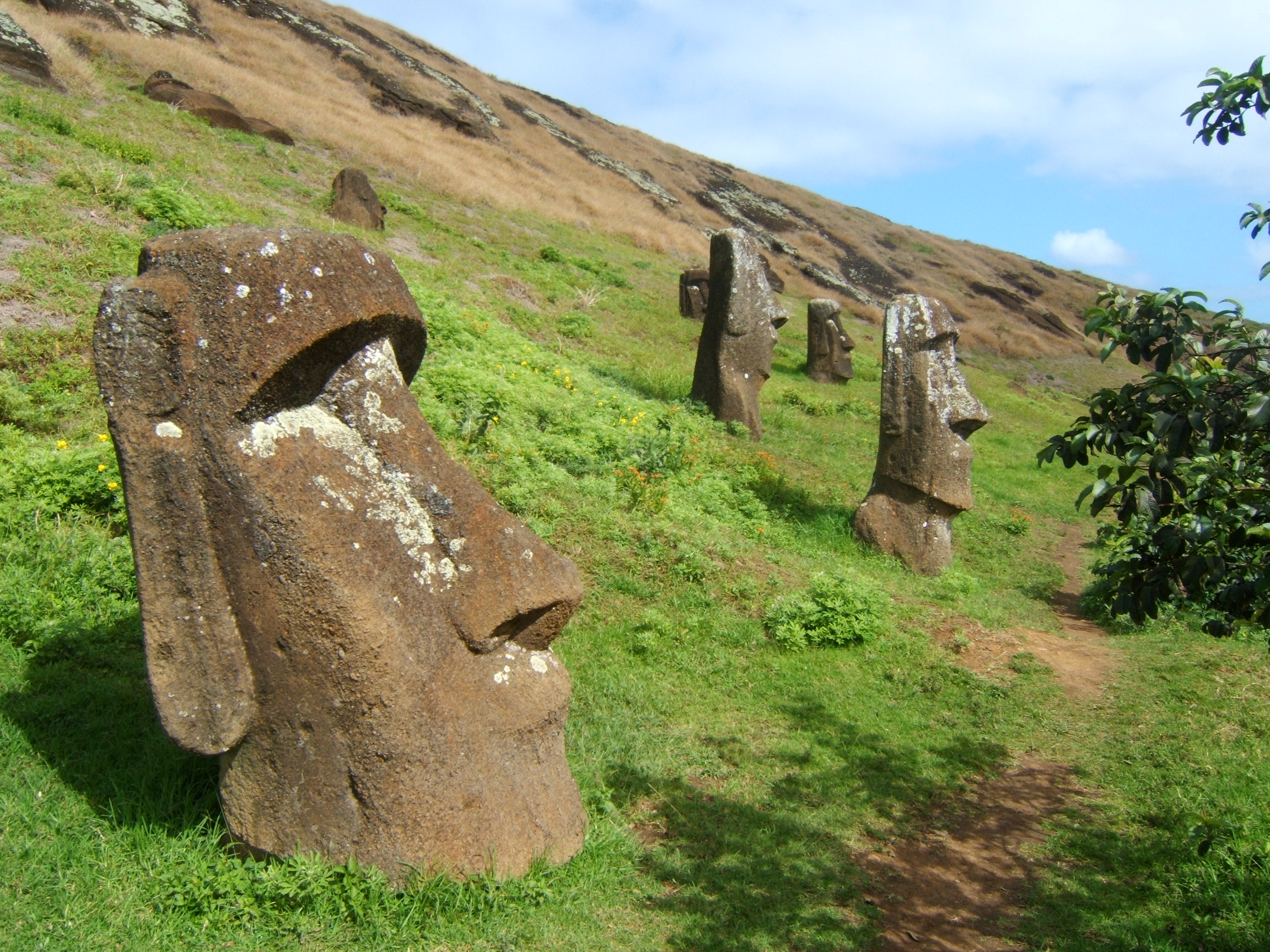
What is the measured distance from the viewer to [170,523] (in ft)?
11.3

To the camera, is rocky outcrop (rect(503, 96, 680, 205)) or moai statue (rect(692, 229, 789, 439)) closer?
moai statue (rect(692, 229, 789, 439))

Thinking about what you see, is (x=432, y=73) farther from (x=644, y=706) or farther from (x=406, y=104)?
(x=644, y=706)

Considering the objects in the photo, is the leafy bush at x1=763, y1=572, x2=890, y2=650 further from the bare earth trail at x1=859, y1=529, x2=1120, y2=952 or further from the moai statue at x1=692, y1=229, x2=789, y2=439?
the moai statue at x1=692, y1=229, x2=789, y2=439

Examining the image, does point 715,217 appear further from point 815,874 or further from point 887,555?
point 815,874

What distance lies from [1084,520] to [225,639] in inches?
554

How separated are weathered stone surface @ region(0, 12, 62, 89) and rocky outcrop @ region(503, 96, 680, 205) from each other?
28762mm

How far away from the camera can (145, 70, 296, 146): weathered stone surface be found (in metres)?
20.8

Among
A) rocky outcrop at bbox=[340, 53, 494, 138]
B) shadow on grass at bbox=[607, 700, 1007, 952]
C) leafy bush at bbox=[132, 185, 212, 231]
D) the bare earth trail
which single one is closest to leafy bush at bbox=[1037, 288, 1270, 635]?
the bare earth trail

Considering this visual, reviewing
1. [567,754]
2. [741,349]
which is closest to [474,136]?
[741,349]

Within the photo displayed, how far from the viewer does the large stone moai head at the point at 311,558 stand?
341 cm

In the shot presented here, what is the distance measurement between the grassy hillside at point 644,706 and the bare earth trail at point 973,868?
132 millimetres

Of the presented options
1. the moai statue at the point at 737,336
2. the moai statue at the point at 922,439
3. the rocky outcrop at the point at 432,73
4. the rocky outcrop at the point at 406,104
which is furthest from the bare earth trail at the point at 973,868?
the rocky outcrop at the point at 432,73

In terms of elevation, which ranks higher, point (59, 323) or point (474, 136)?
point (474, 136)

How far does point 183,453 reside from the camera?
11.2 feet
